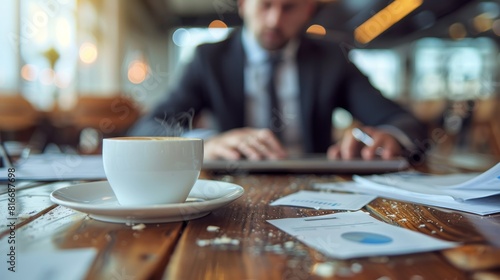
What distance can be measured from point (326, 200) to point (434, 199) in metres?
0.10

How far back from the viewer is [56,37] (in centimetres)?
298

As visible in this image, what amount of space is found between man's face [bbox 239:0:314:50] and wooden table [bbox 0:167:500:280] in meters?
1.00

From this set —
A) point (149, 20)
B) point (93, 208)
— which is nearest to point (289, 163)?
point (93, 208)

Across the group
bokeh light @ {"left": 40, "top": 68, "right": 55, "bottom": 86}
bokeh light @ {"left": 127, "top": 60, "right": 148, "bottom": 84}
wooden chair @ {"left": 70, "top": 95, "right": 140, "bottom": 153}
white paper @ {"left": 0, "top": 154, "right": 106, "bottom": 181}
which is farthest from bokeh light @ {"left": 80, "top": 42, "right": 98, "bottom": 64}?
white paper @ {"left": 0, "top": 154, "right": 106, "bottom": 181}

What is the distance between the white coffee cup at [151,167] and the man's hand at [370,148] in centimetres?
50

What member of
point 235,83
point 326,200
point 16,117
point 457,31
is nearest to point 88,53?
point 16,117

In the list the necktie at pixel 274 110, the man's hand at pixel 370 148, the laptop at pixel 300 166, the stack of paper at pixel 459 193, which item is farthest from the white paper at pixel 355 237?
the necktie at pixel 274 110

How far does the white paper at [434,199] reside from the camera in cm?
35

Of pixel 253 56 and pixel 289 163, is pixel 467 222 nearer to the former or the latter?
pixel 289 163

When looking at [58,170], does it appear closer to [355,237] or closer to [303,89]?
[355,237]

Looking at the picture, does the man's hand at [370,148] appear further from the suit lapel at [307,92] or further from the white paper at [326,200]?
the suit lapel at [307,92]

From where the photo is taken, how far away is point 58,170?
593 millimetres

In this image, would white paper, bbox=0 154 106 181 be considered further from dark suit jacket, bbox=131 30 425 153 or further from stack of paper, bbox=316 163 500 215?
dark suit jacket, bbox=131 30 425 153

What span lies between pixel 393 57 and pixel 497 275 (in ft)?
26.8
